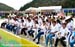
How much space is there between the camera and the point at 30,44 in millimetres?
4469

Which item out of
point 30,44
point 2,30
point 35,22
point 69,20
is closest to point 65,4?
point 69,20

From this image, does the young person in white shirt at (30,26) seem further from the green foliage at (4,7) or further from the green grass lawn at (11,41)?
the green foliage at (4,7)

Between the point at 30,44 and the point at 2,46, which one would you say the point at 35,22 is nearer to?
the point at 30,44

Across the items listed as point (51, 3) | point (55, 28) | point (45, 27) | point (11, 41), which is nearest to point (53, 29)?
point (55, 28)

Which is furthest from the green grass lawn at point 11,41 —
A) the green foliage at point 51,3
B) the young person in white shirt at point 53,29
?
the green foliage at point 51,3

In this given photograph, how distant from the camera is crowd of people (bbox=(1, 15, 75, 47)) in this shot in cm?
397

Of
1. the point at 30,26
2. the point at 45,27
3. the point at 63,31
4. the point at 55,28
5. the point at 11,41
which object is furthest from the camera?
the point at 11,41

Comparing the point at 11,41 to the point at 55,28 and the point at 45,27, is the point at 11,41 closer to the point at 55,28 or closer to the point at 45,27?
the point at 45,27

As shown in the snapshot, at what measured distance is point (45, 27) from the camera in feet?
14.1

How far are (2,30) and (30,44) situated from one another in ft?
1.82

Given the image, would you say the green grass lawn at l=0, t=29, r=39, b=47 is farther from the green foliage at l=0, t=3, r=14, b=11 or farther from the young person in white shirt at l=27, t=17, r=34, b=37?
the green foliage at l=0, t=3, r=14, b=11

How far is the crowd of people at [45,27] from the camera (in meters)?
3.97

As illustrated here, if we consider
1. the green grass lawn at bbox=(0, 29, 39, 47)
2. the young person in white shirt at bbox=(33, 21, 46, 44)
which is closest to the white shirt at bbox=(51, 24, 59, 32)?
the young person in white shirt at bbox=(33, 21, 46, 44)

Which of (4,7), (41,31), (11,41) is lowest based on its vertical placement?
(11,41)
